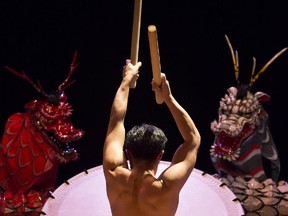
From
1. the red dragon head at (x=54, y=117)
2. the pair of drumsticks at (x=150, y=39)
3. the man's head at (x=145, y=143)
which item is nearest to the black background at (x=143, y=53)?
the red dragon head at (x=54, y=117)

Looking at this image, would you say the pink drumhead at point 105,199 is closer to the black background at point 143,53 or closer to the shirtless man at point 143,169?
the shirtless man at point 143,169

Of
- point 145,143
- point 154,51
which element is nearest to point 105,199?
point 145,143

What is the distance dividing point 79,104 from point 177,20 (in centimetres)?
99

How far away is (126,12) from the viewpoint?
9.53 ft

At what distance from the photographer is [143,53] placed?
3.10 meters

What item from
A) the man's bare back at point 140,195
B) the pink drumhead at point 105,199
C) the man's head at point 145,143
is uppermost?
the man's head at point 145,143

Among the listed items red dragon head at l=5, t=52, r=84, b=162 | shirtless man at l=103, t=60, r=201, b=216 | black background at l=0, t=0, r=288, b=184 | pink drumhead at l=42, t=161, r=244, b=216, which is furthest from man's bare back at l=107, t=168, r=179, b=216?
black background at l=0, t=0, r=288, b=184

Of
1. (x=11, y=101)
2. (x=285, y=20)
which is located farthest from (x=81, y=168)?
(x=285, y=20)

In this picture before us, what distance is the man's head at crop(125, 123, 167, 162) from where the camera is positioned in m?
1.52

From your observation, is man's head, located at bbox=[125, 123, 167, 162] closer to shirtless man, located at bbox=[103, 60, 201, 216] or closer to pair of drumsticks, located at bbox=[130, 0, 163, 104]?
shirtless man, located at bbox=[103, 60, 201, 216]

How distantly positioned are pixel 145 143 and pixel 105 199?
753 millimetres

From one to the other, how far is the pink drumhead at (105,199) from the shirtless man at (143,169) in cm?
53

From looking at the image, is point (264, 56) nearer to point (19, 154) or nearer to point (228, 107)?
point (228, 107)

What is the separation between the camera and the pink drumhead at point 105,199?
2.07 meters
